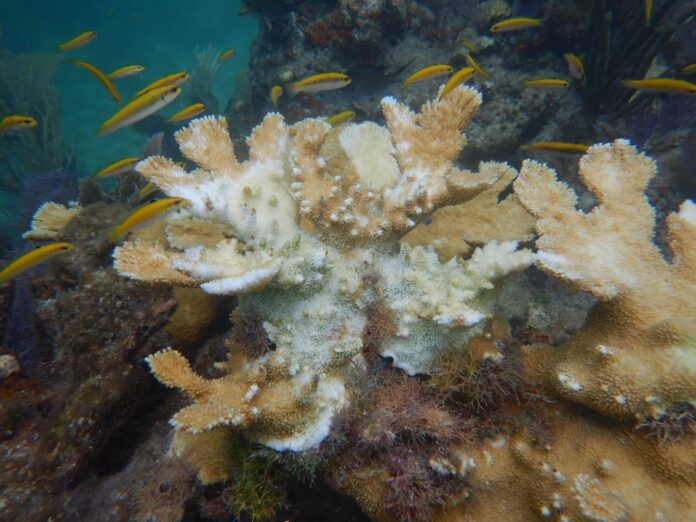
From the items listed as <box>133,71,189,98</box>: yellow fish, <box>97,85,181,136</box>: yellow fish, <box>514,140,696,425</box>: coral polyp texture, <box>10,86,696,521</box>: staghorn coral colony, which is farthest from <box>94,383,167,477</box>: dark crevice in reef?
<box>133,71,189,98</box>: yellow fish

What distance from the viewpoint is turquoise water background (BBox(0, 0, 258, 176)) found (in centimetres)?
2077

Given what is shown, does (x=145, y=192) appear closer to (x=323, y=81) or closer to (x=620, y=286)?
(x=323, y=81)

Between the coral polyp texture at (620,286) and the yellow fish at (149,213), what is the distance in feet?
7.57

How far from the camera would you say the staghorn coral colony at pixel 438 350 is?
1.88 m

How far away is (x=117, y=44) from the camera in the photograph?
3444 cm

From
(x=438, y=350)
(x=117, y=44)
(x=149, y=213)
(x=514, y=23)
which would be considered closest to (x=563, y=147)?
(x=514, y=23)

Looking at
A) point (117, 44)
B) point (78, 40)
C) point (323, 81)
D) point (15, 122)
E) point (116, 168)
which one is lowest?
point (117, 44)

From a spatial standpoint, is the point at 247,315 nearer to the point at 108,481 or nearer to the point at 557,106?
the point at 108,481

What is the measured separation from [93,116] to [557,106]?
27717 mm

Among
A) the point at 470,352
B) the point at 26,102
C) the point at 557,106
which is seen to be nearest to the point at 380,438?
the point at 470,352

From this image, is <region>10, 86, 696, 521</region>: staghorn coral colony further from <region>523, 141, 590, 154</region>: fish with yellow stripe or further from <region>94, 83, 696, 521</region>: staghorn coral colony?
<region>523, 141, 590, 154</region>: fish with yellow stripe

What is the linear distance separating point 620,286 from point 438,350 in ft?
3.33

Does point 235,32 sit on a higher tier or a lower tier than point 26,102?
lower

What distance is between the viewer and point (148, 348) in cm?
274
